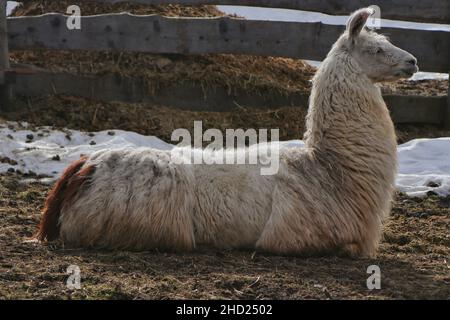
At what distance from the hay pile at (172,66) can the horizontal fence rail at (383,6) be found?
32.0 inches

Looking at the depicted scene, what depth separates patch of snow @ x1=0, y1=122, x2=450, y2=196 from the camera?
7.82m

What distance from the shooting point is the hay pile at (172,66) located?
9.74 m

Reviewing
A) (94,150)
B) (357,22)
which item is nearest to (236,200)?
(357,22)

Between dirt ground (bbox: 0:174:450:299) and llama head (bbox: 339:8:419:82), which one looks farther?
llama head (bbox: 339:8:419:82)

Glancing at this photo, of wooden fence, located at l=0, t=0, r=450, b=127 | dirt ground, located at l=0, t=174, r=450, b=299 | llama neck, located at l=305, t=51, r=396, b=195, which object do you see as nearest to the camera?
dirt ground, located at l=0, t=174, r=450, b=299

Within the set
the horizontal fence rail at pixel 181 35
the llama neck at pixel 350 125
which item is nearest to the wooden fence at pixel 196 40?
the horizontal fence rail at pixel 181 35

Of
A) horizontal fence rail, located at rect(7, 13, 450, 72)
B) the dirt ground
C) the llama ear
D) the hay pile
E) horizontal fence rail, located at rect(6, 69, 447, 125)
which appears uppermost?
the llama ear

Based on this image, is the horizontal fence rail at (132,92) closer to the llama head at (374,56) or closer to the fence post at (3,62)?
the fence post at (3,62)

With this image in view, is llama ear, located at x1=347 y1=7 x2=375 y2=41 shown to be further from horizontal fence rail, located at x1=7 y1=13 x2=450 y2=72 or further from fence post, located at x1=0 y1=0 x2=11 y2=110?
fence post, located at x1=0 y1=0 x2=11 y2=110

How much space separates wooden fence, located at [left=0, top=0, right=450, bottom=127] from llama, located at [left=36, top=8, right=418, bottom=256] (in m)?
3.69

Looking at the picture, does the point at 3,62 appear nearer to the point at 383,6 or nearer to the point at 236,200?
the point at 383,6

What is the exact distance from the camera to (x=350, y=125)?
5.84 meters

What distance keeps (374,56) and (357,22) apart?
0.87 feet

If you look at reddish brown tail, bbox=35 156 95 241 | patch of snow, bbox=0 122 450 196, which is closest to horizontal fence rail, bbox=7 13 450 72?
patch of snow, bbox=0 122 450 196
